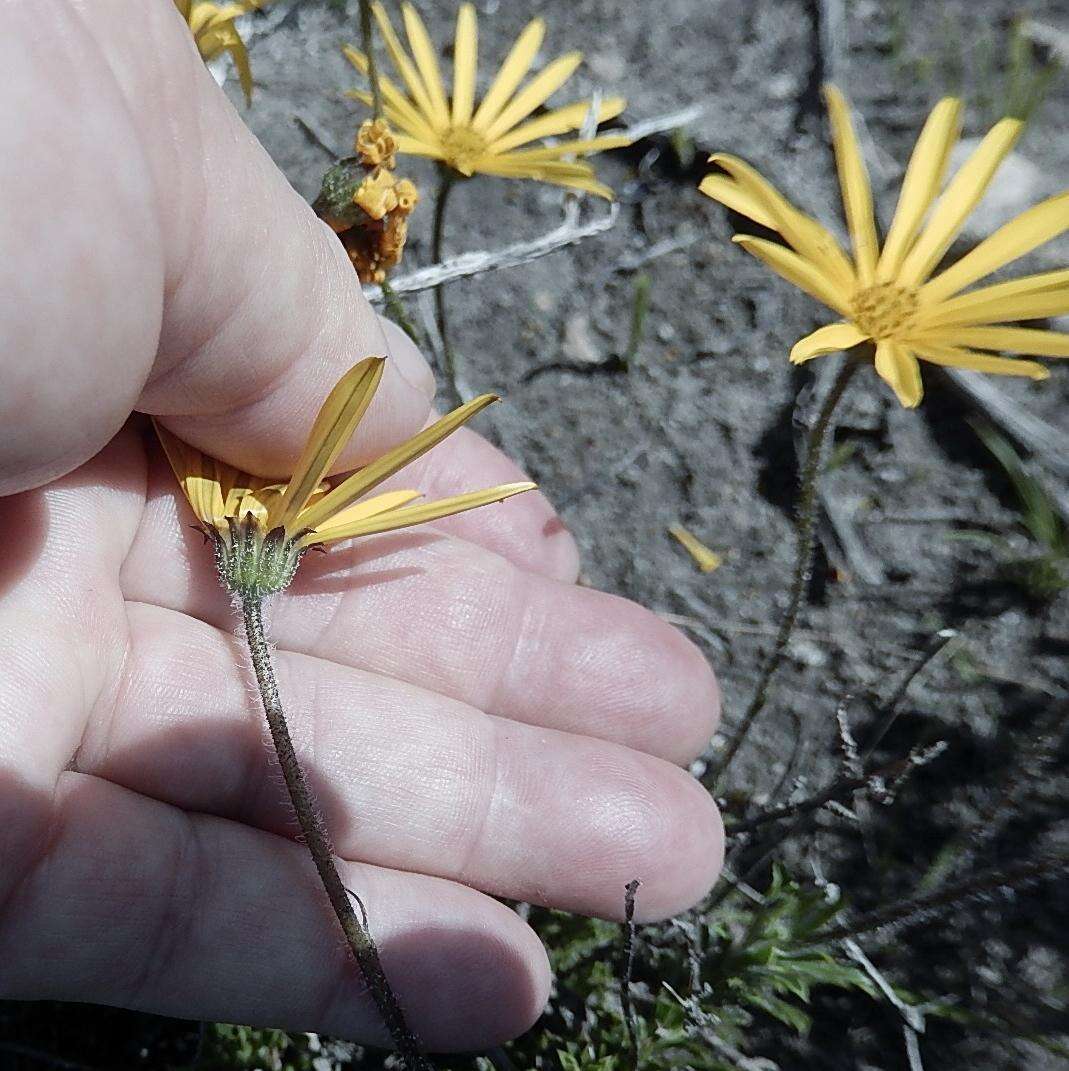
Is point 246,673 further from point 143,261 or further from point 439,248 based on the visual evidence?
point 439,248

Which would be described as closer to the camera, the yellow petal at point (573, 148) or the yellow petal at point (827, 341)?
the yellow petal at point (827, 341)

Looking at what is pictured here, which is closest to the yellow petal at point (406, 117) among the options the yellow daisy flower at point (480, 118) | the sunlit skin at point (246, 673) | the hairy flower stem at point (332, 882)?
the yellow daisy flower at point (480, 118)

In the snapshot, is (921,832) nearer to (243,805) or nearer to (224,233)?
(243,805)

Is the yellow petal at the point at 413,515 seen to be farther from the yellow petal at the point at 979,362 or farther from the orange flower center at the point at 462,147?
the orange flower center at the point at 462,147

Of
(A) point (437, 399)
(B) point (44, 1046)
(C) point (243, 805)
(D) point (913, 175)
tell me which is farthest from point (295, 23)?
(B) point (44, 1046)

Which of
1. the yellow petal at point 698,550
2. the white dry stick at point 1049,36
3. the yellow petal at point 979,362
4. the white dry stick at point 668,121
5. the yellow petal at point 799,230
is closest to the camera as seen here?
the yellow petal at point 979,362

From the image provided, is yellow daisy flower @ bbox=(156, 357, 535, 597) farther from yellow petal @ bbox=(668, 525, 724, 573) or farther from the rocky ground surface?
yellow petal @ bbox=(668, 525, 724, 573)

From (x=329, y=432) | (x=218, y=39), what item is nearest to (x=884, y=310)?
(x=329, y=432)
